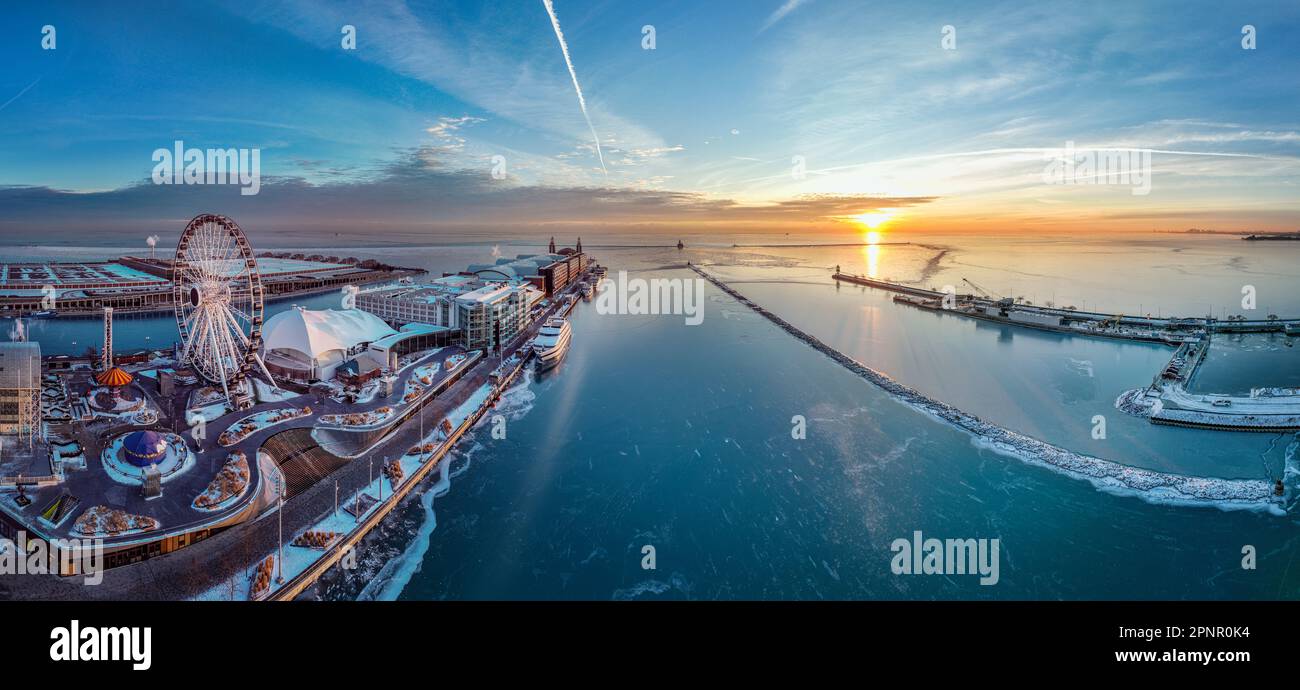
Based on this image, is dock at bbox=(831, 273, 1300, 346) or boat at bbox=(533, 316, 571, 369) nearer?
boat at bbox=(533, 316, 571, 369)

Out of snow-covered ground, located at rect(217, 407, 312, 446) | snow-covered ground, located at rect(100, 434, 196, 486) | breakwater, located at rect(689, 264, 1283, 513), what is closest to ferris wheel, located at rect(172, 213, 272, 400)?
snow-covered ground, located at rect(217, 407, 312, 446)

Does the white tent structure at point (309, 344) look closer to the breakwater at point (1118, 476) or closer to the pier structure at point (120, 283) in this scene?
the pier structure at point (120, 283)

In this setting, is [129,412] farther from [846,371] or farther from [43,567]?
[846,371]

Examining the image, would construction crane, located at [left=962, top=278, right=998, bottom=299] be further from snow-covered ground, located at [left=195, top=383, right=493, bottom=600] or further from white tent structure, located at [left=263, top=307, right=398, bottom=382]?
snow-covered ground, located at [left=195, top=383, right=493, bottom=600]

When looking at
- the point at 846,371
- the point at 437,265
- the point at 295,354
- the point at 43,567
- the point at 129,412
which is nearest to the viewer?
the point at 43,567

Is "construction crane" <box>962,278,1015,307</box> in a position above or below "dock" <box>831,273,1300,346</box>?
above

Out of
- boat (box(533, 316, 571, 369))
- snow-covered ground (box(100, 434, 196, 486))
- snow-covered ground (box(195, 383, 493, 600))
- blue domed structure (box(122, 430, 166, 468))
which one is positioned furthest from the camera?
boat (box(533, 316, 571, 369))
